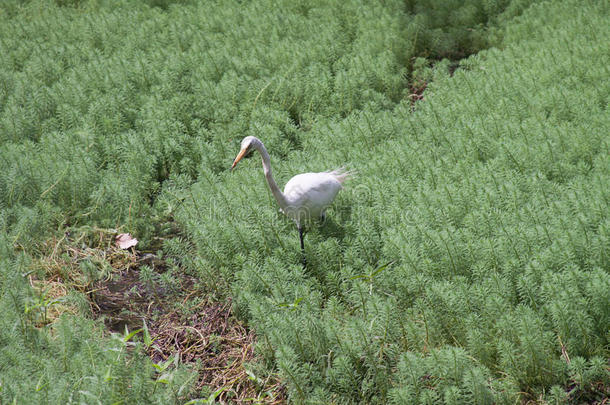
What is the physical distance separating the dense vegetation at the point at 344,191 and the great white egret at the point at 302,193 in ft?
0.81

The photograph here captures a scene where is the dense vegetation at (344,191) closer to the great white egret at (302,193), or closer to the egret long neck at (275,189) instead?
the great white egret at (302,193)

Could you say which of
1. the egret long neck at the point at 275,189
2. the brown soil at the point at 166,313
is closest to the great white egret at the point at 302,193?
the egret long neck at the point at 275,189

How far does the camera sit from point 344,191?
18.1 feet

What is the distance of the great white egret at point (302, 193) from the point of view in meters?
4.96

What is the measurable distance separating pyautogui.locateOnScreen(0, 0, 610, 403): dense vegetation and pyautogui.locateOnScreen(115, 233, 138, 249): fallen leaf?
0.19 meters

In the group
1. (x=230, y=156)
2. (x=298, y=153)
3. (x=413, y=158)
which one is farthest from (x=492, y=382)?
(x=230, y=156)

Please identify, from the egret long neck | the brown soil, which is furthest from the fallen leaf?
the egret long neck

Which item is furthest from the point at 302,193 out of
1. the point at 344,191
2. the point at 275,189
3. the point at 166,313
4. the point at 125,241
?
the point at 125,241

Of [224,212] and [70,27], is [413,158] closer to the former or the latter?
[224,212]

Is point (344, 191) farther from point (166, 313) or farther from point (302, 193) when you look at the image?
point (166, 313)

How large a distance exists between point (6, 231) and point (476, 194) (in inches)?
170

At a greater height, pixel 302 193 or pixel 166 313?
pixel 302 193

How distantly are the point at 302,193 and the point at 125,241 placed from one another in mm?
1950

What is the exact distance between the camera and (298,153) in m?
6.41
